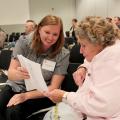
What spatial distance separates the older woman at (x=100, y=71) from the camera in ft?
4.33

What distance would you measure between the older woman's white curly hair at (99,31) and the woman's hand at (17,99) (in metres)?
Answer: 1.00

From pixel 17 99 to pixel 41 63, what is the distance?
1.27 feet

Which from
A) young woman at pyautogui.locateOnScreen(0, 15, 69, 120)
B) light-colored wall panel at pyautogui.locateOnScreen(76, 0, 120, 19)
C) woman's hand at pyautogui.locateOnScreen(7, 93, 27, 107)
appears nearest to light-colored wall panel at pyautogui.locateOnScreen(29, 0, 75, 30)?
light-colored wall panel at pyautogui.locateOnScreen(76, 0, 120, 19)

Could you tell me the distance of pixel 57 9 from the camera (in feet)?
45.1

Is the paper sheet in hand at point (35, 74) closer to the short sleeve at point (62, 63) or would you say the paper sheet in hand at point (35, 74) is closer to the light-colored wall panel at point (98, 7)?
the short sleeve at point (62, 63)

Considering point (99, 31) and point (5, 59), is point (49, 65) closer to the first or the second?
point (99, 31)

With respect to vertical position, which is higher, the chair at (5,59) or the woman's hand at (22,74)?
the woman's hand at (22,74)

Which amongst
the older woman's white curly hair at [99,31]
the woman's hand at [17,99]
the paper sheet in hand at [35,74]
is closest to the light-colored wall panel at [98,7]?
the woman's hand at [17,99]

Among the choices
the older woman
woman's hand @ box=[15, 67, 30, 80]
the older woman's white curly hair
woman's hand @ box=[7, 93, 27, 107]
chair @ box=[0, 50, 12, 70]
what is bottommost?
woman's hand @ box=[7, 93, 27, 107]

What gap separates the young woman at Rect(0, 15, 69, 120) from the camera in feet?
7.16

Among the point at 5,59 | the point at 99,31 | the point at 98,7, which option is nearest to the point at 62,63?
the point at 99,31

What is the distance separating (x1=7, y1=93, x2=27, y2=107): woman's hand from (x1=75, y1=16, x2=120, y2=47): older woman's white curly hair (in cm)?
100

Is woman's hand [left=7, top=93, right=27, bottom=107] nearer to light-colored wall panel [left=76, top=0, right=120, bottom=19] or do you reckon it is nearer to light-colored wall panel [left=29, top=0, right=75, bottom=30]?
light-colored wall panel [left=76, top=0, right=120, bottom=19]

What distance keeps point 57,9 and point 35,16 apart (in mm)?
1320
